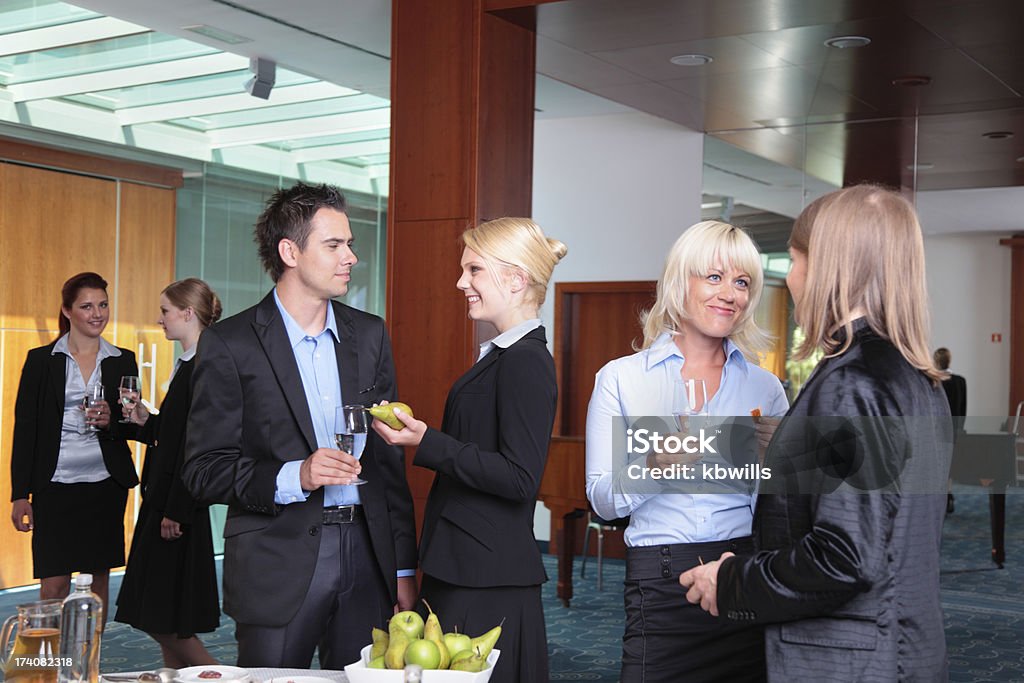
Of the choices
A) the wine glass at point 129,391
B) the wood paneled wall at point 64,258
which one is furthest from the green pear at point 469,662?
the wood paneled wall at point 64,258

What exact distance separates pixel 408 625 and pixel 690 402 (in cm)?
84

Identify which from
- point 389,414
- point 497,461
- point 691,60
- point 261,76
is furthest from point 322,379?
point 261,76

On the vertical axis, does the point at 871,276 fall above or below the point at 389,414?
above

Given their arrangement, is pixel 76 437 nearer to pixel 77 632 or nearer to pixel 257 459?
pixel 257 459

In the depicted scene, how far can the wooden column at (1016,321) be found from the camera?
7613 millimetres

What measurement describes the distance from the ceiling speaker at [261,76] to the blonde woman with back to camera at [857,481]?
6.03 metres

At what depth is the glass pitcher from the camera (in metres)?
1.83

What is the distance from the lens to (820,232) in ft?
6.34

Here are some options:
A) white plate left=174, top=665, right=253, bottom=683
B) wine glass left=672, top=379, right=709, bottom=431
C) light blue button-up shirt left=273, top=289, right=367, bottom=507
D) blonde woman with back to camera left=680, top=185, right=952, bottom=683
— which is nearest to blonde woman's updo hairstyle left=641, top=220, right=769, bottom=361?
wine glass left=672, top=379, right=709, bottom=431

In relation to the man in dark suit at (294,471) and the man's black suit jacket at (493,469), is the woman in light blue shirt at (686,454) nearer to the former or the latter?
the man's black suit jacket at (493,469)

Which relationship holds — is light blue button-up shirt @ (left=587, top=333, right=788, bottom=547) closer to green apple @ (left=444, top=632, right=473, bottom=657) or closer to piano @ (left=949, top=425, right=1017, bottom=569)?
green apple @ (left=444, top=632, right=473, bottom=657)

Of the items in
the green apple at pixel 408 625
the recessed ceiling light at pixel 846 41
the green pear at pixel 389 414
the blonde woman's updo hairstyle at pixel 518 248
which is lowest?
the green apple at pixel 408 625

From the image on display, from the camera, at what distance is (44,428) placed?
17.6 ft

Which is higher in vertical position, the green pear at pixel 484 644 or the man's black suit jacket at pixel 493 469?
the man's black suit jacket at pixel 493 469
